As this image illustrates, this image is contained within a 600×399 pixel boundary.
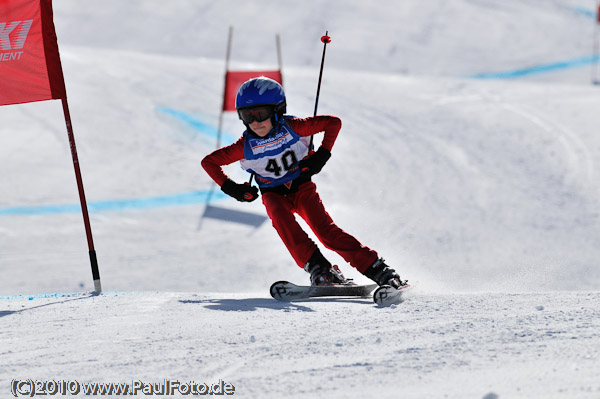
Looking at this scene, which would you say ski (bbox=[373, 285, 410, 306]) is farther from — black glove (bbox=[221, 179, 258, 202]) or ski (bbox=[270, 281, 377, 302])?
black glove (bbox=[221, 179, 258, 202])

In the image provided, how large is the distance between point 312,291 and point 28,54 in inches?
96.2

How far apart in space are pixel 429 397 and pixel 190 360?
1.03 metres

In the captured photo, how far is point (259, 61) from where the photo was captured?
42.7 feet

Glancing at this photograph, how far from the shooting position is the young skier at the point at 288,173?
4379 millimetres

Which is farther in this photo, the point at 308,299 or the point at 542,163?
the point at 542,163

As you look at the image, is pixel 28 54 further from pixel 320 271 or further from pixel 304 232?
pixel 320 271

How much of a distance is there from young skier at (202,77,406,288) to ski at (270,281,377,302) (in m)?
0.06

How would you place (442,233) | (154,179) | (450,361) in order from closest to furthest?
(450,361) → (442,233) → (154,179)

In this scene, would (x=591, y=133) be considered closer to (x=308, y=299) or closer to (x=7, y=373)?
(x=308, y=299)

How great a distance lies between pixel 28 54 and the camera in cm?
475

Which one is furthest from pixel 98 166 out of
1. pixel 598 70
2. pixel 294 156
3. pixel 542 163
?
pixel 598 70

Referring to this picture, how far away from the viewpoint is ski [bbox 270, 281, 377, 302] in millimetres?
4355

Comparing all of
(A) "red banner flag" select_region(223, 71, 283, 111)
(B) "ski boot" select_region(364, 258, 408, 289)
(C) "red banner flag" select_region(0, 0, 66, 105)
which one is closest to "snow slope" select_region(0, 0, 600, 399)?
(B) "ski boot" select_region(364, 258, 408, 289)

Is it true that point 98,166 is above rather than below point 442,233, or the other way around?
above
